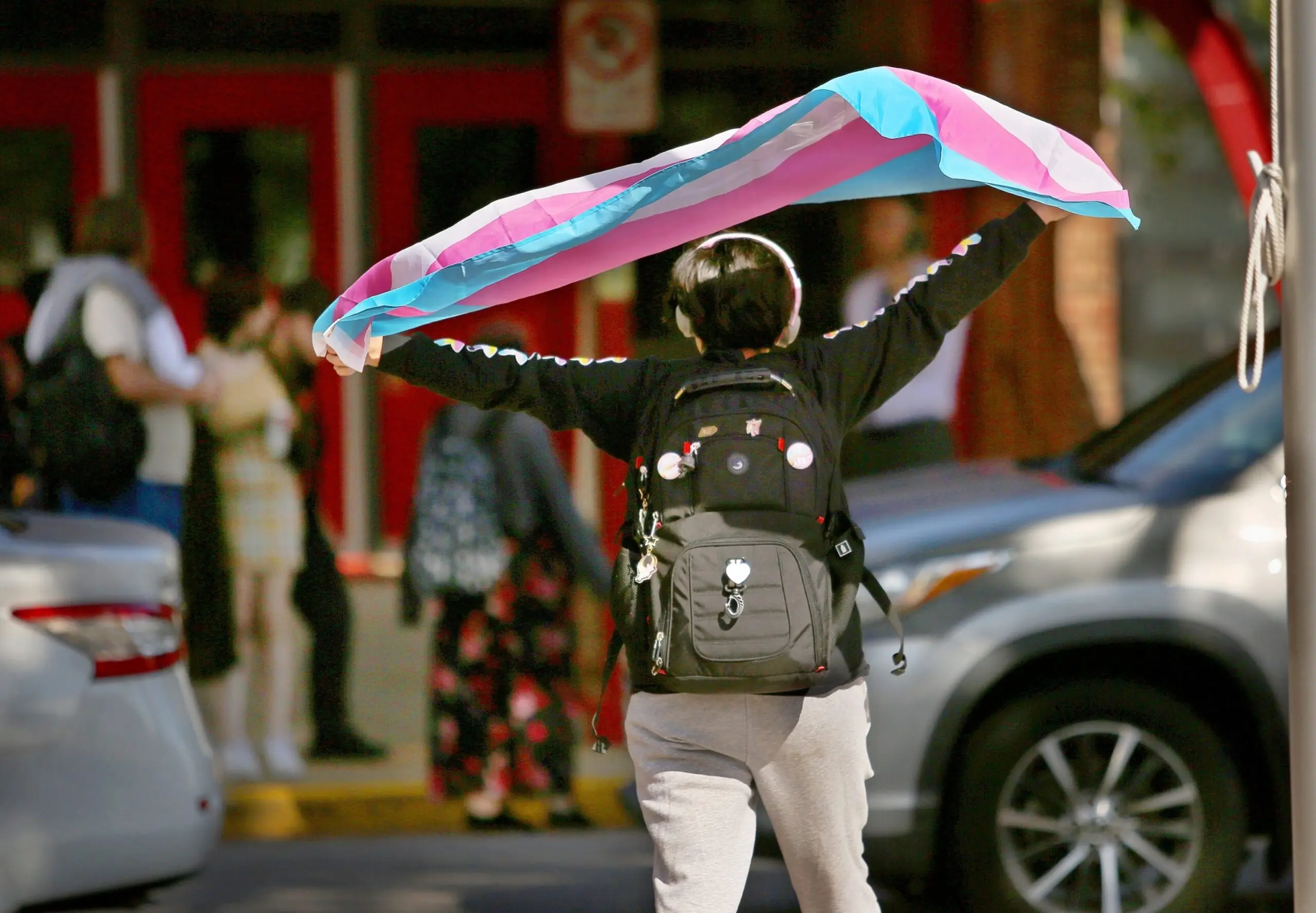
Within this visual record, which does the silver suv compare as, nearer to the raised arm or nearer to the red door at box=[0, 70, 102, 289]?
the raised arm

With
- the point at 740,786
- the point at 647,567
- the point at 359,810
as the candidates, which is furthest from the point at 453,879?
the point at 647,567

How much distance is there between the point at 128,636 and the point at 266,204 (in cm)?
595

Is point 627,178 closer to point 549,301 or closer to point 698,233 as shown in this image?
point 698,233

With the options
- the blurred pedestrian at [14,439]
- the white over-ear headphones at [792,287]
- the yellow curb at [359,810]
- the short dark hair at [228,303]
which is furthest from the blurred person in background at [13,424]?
the white over-ear headphones at [792,287]

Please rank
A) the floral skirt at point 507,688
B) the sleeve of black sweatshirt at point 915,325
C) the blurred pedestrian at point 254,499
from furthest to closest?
the blurred pedestrian at point 254,499
the floral skirt at point 507,688
the sleeve of black sweatshirt at point 915,325

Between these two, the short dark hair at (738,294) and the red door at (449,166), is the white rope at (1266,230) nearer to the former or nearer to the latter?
the short dark hair at (738,294)

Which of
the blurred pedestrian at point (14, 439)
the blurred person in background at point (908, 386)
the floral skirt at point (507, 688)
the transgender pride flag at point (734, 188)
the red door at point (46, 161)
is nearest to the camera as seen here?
the transgender pride flag at point (734, 188)

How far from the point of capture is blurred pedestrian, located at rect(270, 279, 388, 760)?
24.1 ft

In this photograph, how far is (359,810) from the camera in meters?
7.02

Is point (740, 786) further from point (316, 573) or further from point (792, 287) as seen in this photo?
point (316, 573)

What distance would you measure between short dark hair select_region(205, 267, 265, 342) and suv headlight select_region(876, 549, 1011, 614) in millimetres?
3067

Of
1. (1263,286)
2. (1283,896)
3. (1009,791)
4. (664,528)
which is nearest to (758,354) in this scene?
(664,528)

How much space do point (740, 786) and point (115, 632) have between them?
2.11 metres

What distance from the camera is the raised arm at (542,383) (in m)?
3.55
